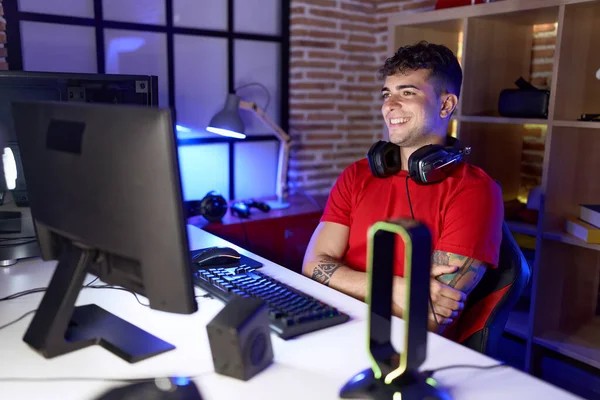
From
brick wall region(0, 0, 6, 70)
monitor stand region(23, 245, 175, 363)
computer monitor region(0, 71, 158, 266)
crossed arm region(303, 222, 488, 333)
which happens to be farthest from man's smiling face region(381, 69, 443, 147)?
brick wall region(0, 0, 6, 70)

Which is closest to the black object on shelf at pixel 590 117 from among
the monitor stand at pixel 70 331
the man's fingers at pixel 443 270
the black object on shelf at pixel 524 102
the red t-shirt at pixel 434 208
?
the black object on shelf at pixel 524 102

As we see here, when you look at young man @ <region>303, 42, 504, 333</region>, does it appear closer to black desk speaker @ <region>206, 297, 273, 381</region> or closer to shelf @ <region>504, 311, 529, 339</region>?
black desk speaker @ <region>206, 297, 273, 381</region>

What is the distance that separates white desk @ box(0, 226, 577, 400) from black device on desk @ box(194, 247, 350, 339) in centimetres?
3

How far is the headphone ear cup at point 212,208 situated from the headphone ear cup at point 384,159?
0.93m

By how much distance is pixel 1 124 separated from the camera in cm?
148

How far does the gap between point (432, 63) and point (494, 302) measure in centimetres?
81

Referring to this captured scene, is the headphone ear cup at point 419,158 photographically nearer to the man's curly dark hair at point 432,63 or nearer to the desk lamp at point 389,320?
the man's curly dark hair at point 432,63

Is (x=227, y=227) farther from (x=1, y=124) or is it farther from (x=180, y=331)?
(x=180, y=331)

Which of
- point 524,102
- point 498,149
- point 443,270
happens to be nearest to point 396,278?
point 443,270

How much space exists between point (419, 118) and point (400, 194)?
0.85 feet

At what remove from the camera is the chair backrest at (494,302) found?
1443 millimetres

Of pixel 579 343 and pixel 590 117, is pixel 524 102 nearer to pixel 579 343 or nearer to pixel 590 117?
pixel 590 117

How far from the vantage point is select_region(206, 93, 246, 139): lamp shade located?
101 inches

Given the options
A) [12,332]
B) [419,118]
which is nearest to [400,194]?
[419,118]
